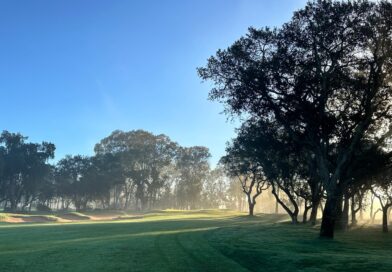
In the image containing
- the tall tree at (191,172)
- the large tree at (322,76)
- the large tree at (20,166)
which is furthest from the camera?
the tall tree at (191,172)

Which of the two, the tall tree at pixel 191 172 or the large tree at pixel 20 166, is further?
the tall tree at pixel 191 172

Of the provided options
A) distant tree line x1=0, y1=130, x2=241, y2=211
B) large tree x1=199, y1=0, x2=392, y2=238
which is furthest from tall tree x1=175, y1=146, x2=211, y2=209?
large tree x1=199, y1=0, x2=392, y2=238

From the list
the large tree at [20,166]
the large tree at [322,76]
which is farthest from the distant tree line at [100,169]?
the large tree at [322,76]

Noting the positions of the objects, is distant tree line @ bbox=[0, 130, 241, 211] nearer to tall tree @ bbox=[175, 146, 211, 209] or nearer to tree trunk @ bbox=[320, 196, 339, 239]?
tall tree @ bbox=[175, 146, 211, 209]

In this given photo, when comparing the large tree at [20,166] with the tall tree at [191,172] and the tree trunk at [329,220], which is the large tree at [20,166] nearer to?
Result: the tall tree at [191,172]

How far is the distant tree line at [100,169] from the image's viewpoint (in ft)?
350

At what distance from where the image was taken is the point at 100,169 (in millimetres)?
119688

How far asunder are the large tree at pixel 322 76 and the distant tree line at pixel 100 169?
3397 inches

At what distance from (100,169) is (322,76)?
97.8 metres

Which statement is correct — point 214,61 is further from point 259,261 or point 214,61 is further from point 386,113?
point 259,261

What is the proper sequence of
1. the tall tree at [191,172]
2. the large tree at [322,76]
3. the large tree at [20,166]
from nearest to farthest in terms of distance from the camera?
1. the large tree at [322,76]
2. the large tree at [20,166]
3. the tall tree at [191,172]

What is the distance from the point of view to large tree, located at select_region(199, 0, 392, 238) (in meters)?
28.0

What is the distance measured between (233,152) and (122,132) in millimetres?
66106

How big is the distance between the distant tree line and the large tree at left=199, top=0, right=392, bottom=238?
86.3m
